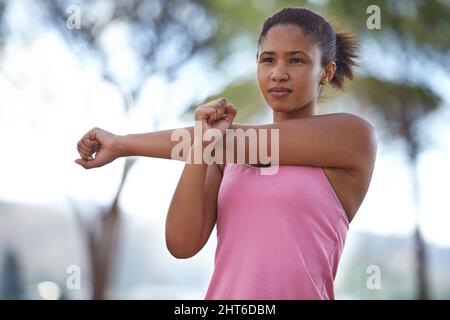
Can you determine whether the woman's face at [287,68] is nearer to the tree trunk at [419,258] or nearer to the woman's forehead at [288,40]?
the woman's forehead at [288,40]

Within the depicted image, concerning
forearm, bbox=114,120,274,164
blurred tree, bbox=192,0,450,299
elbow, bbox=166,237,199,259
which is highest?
blurred tree, bbox=192,0,450,299

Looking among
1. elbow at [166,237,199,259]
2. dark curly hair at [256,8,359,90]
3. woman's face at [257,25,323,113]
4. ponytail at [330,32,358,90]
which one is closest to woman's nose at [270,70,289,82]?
woman's face at [257,25,323,113]

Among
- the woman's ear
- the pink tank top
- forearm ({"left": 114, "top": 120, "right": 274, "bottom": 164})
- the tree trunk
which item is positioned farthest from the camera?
the tree trunk

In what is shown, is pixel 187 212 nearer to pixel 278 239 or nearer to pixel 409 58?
pixel 278 239

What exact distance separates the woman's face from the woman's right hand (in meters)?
0.29

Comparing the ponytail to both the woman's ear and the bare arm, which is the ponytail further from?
the bare arm

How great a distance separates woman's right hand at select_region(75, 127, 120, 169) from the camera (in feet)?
4.26

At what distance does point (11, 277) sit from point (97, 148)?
6.42 meters

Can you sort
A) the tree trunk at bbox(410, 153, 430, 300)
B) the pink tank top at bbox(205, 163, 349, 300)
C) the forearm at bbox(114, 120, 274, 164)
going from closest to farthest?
the pink tank top at bbox(205, 163, 349, 300), the forearm at bbox(114, 120, 274, 164), the tree trunk at bbox(410, 153, 430, 300)

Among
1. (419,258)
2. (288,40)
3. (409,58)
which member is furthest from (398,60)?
(288,40)

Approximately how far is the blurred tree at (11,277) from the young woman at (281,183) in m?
6.37

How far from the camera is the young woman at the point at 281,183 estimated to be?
1.15m
